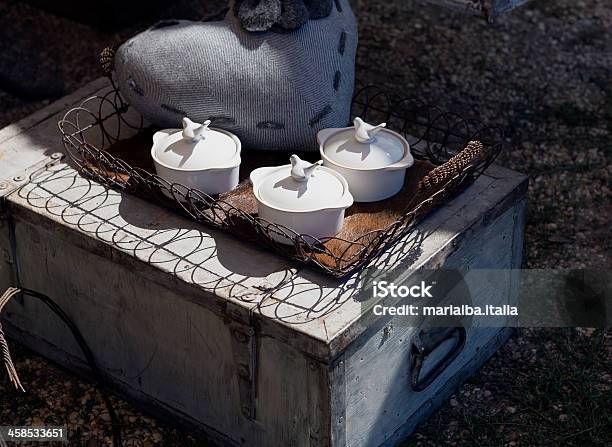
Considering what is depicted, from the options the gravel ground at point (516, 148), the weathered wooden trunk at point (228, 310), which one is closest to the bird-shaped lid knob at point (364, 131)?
the weathered wooden trunk at point (228, 310)

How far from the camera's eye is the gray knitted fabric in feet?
9.11

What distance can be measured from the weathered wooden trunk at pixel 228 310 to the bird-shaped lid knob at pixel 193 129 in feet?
0.68

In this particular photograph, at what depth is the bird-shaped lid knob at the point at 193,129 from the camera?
2656 millimetres

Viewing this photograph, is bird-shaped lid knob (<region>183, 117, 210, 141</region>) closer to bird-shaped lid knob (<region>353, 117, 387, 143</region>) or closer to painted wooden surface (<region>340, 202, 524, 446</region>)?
bird-shaped lid knob (<region>353, 117, 387, 143</region>)

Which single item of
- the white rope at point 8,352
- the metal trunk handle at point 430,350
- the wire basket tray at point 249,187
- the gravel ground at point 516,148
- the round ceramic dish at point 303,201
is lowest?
the gravel ground at point 516,148

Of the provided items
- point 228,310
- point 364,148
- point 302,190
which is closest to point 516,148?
point 364,148

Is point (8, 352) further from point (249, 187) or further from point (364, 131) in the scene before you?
point (364, 131)

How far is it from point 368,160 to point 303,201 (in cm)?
25

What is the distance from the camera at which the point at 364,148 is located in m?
2.69

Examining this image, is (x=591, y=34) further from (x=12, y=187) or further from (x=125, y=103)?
(x=12, y=187)

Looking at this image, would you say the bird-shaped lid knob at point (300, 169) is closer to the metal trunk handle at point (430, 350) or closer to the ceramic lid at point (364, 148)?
the ceramic lid at point (364, 148)

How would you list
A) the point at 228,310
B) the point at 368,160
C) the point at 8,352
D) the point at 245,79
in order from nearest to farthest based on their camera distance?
the point at 228,310
the point at 8,352
the point at 368,160
the point at 245,79

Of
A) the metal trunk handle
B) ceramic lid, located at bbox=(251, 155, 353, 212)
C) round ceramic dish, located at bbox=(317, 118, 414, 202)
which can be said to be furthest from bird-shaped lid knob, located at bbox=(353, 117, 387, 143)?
the metal trunk handle

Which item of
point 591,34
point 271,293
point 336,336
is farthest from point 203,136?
point 591,34
